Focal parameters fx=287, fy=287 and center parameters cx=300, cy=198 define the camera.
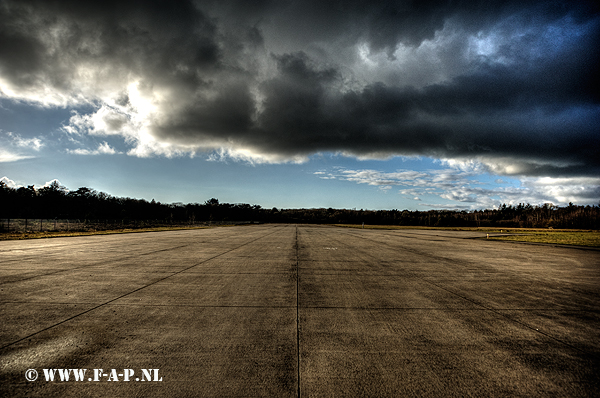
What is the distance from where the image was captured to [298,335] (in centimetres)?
499

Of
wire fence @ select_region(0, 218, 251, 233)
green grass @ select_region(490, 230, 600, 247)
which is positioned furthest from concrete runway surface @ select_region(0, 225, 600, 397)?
wire fence @ select_region(0, 218, 251, 233)

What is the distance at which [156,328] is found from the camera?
5211 mm

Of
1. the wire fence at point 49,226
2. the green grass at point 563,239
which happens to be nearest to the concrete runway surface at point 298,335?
the green grass at point 563,239

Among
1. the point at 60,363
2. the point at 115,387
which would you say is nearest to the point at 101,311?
the point at 60,363

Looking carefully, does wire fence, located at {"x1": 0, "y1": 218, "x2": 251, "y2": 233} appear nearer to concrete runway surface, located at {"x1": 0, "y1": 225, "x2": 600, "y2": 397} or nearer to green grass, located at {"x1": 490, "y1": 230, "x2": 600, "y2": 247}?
concrete runway surface, located at {"x1": 0, "y1": 225, "x2": 600, "y2": 397}

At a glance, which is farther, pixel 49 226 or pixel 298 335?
pixel 49 226

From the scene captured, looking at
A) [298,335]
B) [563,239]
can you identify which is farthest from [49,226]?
[563,239]

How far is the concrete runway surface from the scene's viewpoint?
11.6 ft

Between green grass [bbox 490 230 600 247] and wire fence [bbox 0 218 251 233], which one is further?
wire fence [bbox 0 218 251 233]

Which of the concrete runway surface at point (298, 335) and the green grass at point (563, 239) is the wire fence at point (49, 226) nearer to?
the concrete runway surface at point (298, 335)

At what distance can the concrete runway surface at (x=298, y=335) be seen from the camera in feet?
11.6

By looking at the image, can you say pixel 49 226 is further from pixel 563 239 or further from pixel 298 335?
pixel 563 239

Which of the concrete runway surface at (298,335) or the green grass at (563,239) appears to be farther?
the green grass at (563,239)

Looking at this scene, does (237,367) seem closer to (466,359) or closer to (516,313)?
(466,359)
